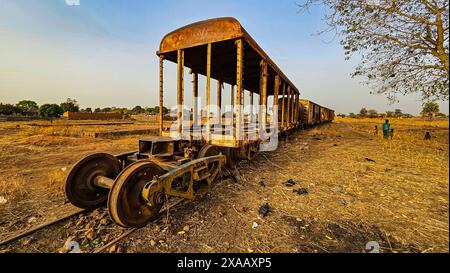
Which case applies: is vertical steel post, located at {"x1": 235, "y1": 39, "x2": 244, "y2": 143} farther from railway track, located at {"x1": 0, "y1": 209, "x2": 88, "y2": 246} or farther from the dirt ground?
railway track, located at {"x1": 0, "y1": 209, "x2": 88, "y2": 246}

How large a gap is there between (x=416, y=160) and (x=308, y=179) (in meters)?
5.04

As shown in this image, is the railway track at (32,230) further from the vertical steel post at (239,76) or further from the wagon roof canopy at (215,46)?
the wagon roof canopy at (215,46)

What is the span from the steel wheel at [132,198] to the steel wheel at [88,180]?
3.67ft

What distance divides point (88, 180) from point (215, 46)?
173 inches

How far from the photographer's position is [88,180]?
3.25 meters

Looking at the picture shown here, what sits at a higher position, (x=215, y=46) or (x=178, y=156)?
(x=215, y=46)

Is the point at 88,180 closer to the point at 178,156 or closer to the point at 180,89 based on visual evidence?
the point at 178,156

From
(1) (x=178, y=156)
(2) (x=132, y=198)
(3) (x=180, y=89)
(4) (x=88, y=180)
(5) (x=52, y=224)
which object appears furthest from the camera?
(3) (x=180, y=89)

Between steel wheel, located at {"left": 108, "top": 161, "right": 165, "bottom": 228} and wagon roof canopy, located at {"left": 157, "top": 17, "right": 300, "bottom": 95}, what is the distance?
129 inches

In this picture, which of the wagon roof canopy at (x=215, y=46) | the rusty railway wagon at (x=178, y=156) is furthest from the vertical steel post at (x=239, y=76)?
the wagon roof canopy at (x=215, y=46)

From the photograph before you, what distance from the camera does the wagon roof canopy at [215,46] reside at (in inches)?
A: 170

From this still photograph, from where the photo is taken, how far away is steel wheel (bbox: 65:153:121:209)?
3.09 m

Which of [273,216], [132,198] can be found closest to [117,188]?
[132,198]

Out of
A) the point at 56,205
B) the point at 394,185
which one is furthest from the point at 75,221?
the point at 394,185
